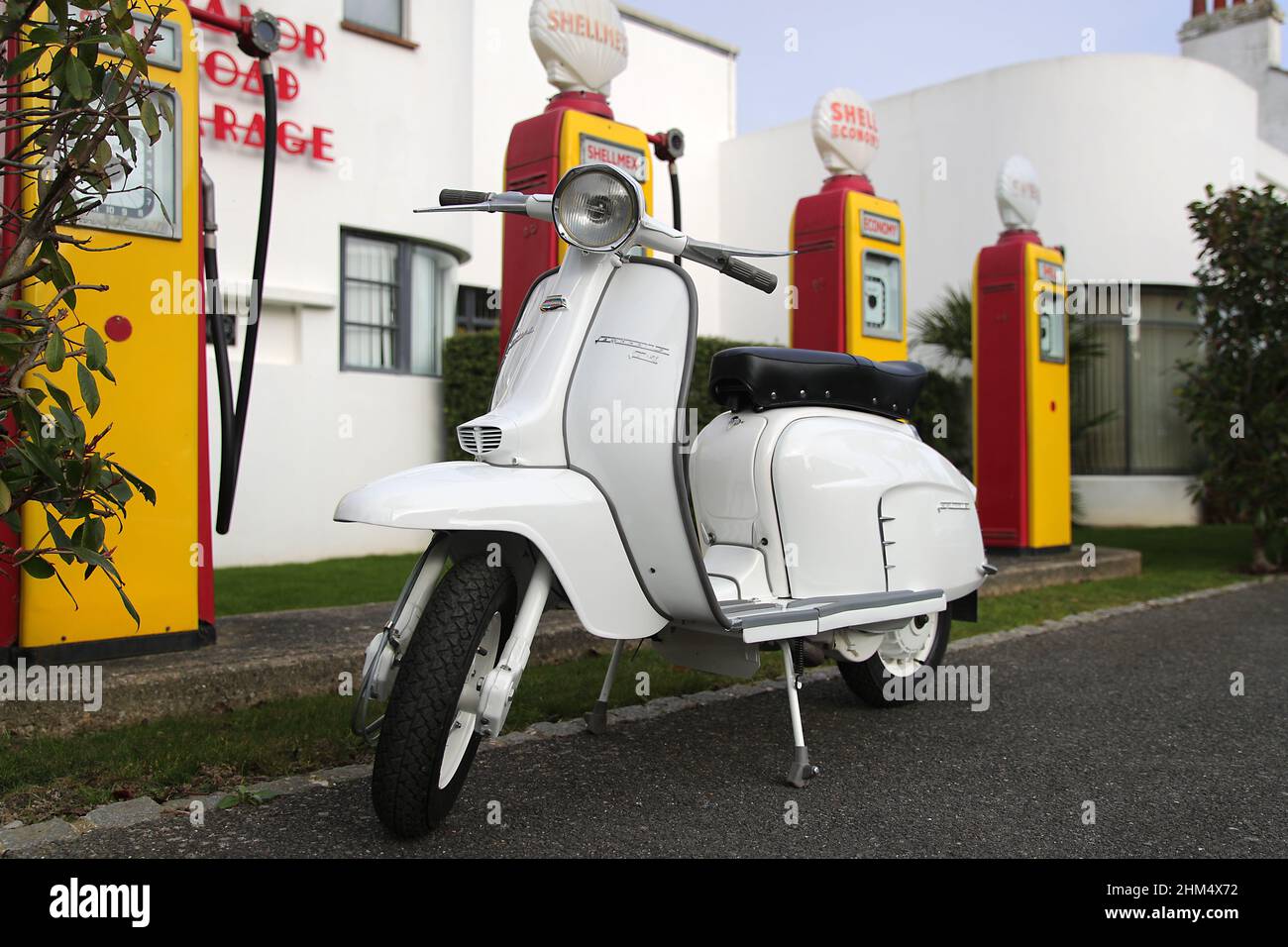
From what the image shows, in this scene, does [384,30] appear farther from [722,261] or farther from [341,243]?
[722,261]

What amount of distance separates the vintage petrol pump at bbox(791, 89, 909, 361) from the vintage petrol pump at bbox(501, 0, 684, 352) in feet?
6.14

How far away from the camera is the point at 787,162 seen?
14.1 meters

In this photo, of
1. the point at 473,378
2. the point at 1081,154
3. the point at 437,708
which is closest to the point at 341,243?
the point at 473,378

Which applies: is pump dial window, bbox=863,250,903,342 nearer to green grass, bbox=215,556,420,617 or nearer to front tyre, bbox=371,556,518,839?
green grass, bbox=215,556,420,617

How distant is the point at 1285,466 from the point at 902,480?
5999mm

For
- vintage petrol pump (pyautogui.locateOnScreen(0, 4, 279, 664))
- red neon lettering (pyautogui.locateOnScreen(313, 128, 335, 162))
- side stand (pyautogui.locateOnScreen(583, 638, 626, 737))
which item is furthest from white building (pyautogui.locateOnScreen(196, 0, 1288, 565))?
side stand (pyautogui.locateOnScreen(583, 638, 626, 737))

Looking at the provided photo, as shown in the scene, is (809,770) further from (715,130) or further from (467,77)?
(715,130)

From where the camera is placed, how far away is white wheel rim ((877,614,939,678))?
3986 millimetres

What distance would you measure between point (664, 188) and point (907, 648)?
→ 36.1ft

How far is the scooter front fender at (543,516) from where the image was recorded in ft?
8.01

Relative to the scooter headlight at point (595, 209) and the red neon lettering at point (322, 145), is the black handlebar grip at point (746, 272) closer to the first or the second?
the scooter headlight at point (595, 209)

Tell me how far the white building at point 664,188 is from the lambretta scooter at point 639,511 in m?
5.85
